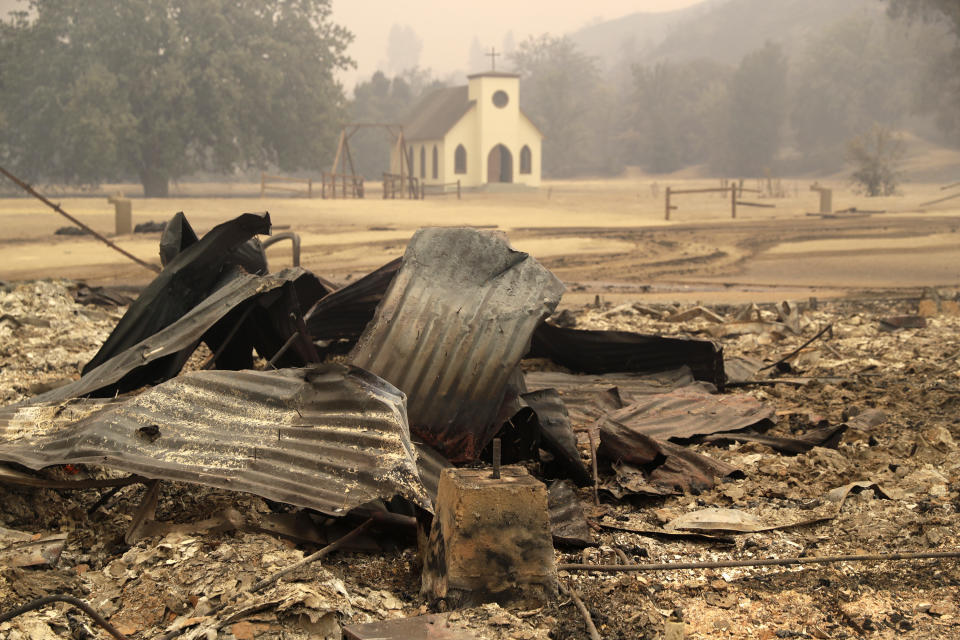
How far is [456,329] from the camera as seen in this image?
403 cm

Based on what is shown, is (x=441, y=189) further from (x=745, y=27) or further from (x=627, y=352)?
(x=745, y=27)

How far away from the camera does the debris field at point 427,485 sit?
273 cm

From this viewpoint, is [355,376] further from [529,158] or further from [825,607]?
[529,158]

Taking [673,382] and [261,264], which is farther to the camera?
[673,382]

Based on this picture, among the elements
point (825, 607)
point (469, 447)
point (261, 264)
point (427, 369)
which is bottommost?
point (825, 607)

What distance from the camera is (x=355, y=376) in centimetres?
329

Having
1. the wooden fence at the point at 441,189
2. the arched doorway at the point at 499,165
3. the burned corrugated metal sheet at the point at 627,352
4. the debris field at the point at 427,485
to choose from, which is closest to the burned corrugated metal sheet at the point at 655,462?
the debris field at the point at 427,485

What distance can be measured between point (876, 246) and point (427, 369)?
16.3 m

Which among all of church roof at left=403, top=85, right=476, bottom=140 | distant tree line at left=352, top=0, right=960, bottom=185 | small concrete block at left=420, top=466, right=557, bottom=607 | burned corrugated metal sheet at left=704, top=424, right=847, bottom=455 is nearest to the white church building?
church roof at left=403, top=85, right=476, bottom=140

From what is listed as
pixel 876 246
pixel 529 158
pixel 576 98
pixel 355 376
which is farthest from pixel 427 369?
pixel 576 98

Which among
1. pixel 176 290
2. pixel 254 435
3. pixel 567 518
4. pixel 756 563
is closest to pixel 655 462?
pixel 567 518

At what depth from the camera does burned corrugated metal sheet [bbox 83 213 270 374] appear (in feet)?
15.3

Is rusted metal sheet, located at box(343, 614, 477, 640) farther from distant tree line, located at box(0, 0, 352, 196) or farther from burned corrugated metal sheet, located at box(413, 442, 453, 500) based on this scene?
distant tree line, located at box(0, 0, 352, 196)

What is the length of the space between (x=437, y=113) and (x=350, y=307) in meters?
46.9
